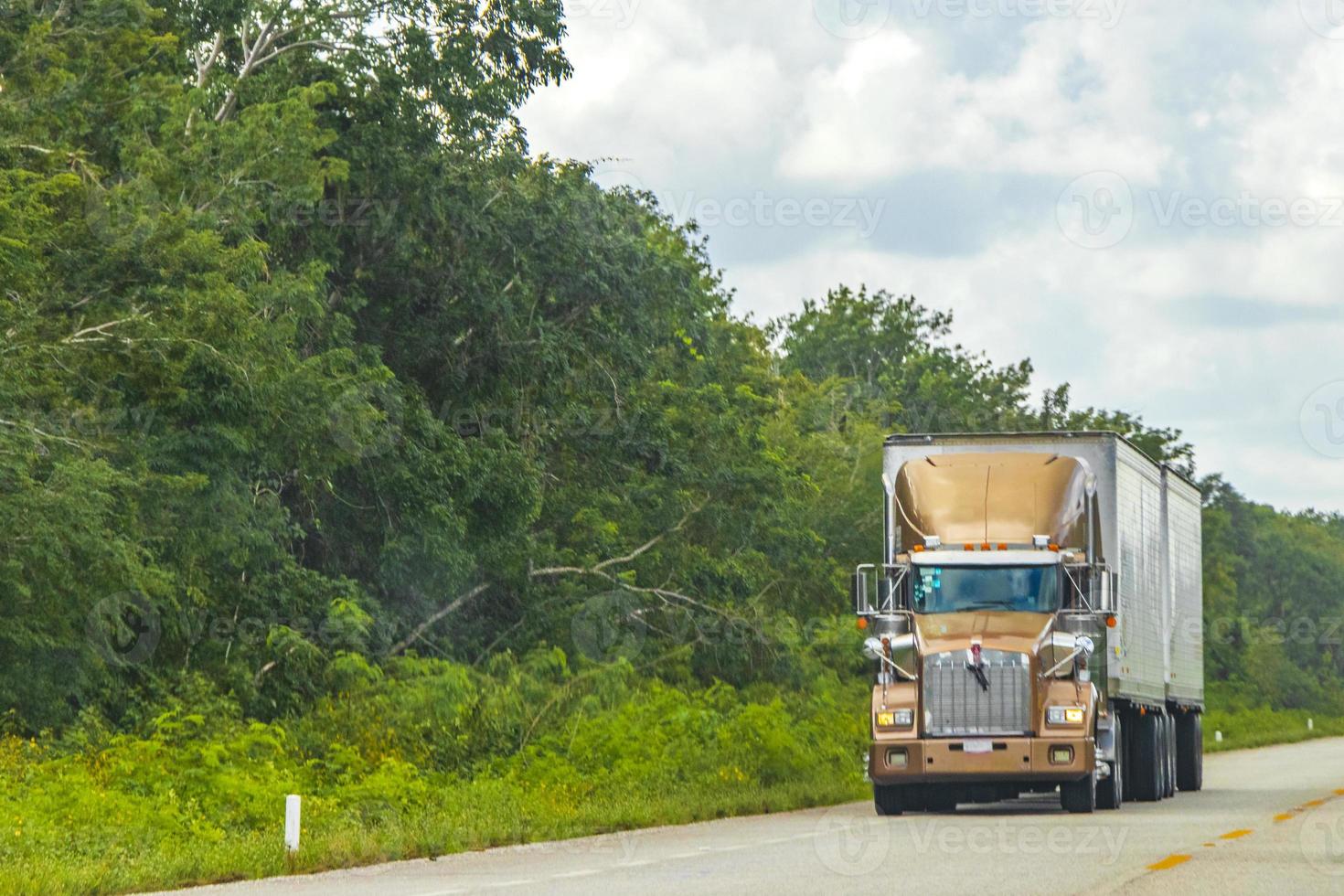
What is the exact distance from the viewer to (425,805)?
2058 cm

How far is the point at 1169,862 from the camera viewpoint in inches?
645

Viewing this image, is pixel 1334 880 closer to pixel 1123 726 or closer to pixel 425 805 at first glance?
pixel 425 805

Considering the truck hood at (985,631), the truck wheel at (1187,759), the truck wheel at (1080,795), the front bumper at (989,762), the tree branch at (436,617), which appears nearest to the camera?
the front bumper at (989,762)

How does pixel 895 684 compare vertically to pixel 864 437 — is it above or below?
below

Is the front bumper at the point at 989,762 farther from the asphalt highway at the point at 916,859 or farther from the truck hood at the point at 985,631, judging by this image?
the truck hood at the point at 985,631

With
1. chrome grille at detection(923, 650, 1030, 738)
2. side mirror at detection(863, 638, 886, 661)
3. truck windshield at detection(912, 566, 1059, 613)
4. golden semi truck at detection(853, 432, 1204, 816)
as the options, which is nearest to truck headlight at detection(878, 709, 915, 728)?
golden semi truck at detection(853, 432, 1204, 816)

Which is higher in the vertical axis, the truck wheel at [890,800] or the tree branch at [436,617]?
the tree branch at [436,617]

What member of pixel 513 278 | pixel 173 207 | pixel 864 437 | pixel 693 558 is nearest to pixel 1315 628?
pixel 864 437

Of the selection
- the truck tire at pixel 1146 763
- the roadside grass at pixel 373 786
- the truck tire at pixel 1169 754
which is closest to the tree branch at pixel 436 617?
the roadside grass at pixel 373 786

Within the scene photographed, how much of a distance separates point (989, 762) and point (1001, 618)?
1643mm

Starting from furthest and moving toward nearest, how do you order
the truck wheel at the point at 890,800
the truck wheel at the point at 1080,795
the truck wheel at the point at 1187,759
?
the truck wheel at the point at 1187,759 → the truck wheel at the point at 890,800 → the truck wheel at the point at 1080,795

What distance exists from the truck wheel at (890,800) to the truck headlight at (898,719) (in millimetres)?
1272

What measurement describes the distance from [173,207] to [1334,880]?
19851 millimetres

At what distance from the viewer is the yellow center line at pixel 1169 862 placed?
52.0 feet
